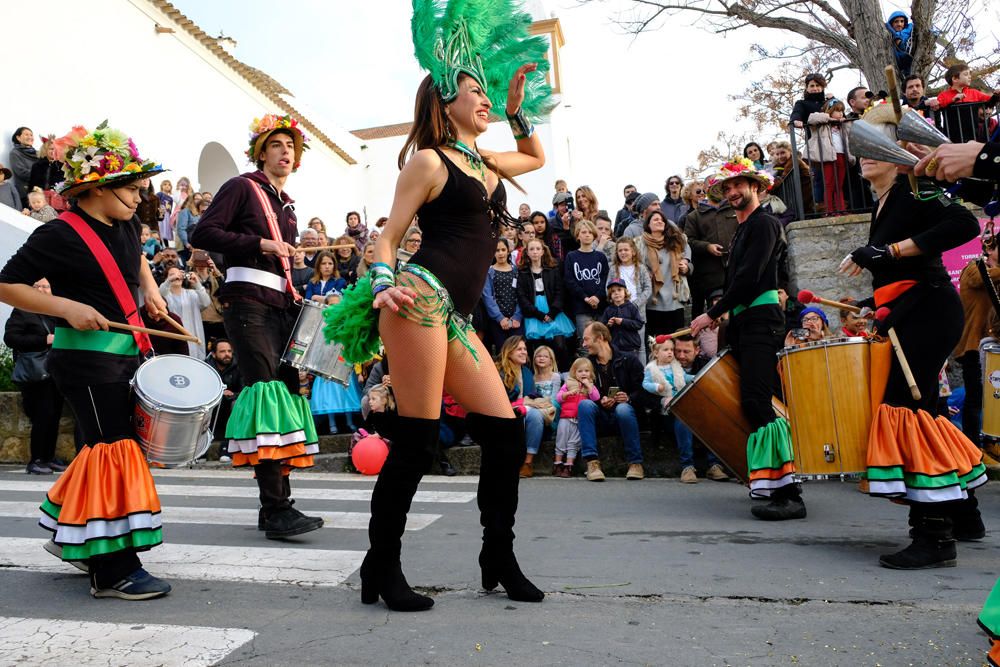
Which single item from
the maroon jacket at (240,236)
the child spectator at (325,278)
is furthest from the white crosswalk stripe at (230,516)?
the child spectator at (325,278)

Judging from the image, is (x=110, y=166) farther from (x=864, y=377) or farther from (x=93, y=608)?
(x=864, y=377)

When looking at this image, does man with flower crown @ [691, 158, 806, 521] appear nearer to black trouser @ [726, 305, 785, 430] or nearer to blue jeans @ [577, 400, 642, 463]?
black trouser @ [726, 305, 785, 430]

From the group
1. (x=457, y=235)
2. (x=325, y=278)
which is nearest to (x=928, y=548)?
(x=457, y=235)

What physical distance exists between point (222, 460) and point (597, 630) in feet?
24.4

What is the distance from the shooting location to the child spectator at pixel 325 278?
38.7 ft

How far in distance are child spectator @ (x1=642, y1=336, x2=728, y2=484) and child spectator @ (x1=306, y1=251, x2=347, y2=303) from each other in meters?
4.25

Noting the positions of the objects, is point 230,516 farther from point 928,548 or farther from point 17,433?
point 17,433

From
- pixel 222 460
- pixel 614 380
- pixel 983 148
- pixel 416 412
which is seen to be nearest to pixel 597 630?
pixel 416 412

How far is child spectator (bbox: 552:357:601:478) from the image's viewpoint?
9172 mm

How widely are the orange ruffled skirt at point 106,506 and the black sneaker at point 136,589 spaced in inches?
5.1

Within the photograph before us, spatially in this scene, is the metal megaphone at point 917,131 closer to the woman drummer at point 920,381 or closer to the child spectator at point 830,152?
the woman drummer at point 920,381

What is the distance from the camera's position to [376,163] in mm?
32312

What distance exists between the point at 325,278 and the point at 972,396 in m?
7.29

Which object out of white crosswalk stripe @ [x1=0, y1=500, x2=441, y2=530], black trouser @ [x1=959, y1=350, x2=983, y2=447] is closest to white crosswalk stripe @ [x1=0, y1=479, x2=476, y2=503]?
white crosswalk stripe @ [x1=0, y1=500, x2=441, y2=530]
